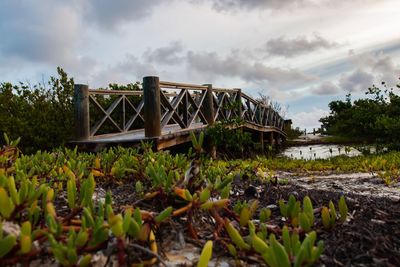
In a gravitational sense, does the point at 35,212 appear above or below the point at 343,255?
above

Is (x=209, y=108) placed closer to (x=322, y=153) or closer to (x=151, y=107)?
(x=151, y=107)

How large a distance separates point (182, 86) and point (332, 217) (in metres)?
9.08

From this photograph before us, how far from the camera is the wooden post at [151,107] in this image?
905 centimetres

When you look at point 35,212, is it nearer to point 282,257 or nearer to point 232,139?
point 282,257

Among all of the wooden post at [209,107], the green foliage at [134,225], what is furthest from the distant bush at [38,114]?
the green foliage at [134,225]

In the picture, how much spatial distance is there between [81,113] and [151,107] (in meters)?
2.36

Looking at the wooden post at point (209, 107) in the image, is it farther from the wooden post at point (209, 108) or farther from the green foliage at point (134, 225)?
the green foliage at point (134, 225)

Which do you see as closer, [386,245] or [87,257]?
[87,257]

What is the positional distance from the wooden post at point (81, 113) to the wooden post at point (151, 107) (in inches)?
83.8

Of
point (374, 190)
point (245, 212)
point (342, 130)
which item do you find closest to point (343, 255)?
point (245, 212)

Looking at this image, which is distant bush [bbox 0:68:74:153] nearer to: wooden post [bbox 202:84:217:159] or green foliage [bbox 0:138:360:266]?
wooden post [bbox 202:84:217:159]

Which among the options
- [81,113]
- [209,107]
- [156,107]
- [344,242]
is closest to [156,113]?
[156,107]

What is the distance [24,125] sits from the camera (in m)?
12.6

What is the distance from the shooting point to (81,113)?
10.4 metres
